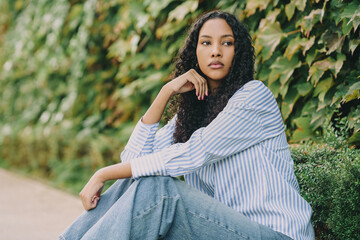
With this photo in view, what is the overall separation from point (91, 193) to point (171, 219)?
0.50 metres

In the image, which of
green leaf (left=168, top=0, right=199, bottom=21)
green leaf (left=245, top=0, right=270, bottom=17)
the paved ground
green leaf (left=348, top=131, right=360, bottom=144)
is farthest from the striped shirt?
the paved ground

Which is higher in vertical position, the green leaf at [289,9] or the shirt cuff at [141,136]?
the green leaf at [289,9]

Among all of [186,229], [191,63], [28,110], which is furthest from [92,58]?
[186,229]

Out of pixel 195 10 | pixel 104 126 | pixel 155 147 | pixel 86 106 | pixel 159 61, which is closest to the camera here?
pixel 155 147

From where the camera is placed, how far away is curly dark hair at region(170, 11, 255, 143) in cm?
260

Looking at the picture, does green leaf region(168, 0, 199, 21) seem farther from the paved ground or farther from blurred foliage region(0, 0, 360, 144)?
the paved ground

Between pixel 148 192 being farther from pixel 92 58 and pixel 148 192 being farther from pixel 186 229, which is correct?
pixel 92 58

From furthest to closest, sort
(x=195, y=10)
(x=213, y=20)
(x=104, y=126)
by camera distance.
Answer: (x=104, y=126) < (x=195, y=10) < (x=213, y=20)


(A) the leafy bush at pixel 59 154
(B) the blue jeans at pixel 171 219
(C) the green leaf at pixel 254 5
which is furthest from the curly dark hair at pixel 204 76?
(A) the leafy bush at pixel 59 154

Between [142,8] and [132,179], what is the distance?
2.81 meters

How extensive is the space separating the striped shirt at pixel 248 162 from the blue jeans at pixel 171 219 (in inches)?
4.2

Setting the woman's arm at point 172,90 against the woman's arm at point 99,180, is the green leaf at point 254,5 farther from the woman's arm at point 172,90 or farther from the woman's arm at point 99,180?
the woman's arm at point 99,180

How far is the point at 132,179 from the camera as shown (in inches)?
96.9

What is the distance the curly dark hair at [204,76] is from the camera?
8.52ft
